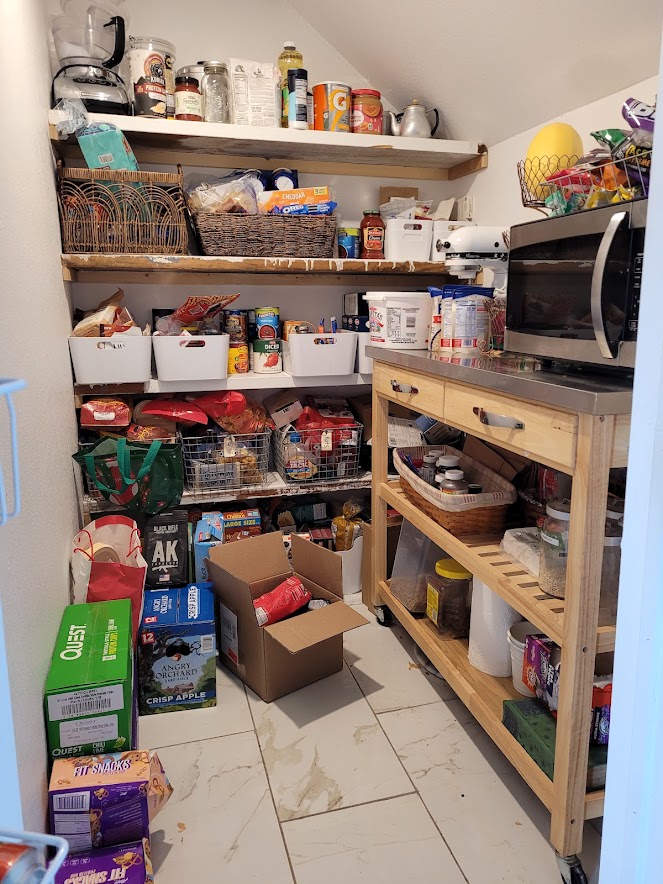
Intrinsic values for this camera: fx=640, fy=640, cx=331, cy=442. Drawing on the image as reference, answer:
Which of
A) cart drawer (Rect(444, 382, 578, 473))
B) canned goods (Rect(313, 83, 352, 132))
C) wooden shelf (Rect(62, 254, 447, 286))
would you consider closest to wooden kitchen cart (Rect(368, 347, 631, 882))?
cart drawer (Rect(444, 382, 578, 473))

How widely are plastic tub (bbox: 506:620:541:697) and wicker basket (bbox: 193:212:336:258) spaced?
1523mm

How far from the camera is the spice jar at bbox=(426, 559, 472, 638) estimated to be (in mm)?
1947

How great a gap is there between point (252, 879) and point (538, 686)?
0.77 meters

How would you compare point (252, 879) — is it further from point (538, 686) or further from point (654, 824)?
point (654, 824)

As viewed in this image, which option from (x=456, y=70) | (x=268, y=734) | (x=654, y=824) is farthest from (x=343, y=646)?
(x=456, y=70)

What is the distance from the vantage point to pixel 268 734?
1819 mm

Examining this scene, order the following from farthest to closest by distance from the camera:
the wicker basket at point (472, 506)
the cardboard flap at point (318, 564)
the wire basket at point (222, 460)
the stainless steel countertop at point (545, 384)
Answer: the wire basket at point (222, 460) → the cardboard flap at point (318, 564) → the wicker basket at point (472, 506) → the stainless steel countertop at point (545, 384)

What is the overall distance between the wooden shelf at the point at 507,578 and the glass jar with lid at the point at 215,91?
1.60m

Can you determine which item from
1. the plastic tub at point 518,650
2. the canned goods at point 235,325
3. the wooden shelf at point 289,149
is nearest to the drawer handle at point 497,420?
the plastic tub at point 518,650

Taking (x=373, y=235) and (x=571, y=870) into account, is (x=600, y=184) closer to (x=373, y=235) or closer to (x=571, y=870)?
(x=373, y=235)

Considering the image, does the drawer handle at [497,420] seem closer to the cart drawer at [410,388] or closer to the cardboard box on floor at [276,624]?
the cart drawer at [410,388]

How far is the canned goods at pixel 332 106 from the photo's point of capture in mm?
2434

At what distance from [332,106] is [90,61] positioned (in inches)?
34.1

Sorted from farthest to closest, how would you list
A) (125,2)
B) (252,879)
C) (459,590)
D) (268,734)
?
(125,2) → (459,590) → (268,734) → (252,879)
